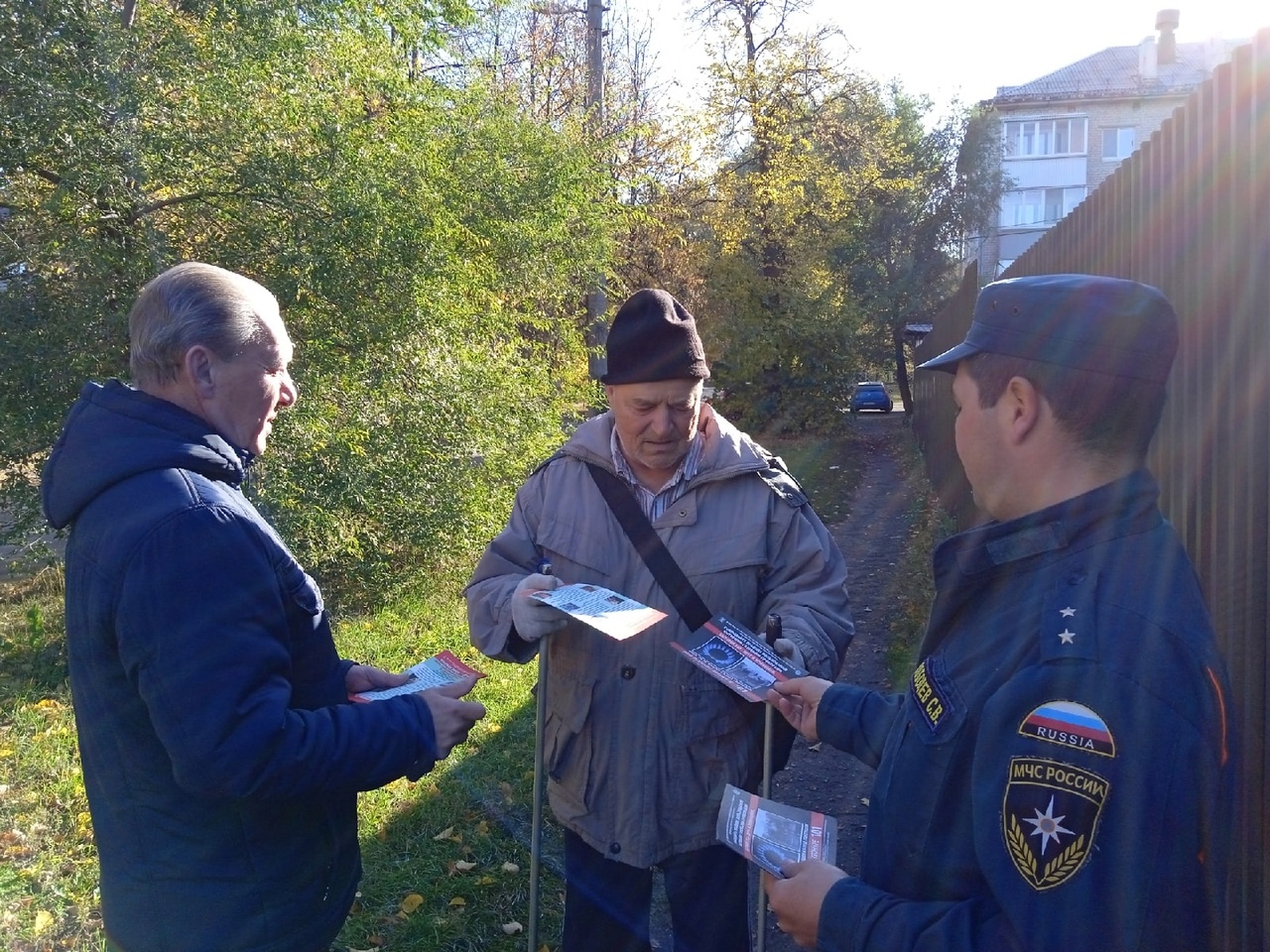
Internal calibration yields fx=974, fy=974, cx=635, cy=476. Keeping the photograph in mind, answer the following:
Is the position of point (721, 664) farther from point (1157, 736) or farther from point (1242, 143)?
point (1242, 143)

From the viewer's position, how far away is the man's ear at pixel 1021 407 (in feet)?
5.39

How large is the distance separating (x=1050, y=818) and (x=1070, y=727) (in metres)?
0.13

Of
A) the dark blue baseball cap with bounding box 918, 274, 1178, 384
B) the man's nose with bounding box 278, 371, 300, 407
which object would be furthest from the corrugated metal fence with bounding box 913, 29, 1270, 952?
the man's nose with bounding box 278, 371, 300, 407

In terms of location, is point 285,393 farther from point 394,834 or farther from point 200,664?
point 394,834

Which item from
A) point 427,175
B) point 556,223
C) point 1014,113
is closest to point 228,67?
point 427,175

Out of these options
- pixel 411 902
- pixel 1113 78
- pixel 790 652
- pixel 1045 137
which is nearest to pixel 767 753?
pixel 790 652

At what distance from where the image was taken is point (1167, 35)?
4119 centimetres

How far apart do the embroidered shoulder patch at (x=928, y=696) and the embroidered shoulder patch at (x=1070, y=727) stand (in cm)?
22

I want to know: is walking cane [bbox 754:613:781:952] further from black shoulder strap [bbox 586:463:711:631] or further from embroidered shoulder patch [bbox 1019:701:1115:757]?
embroidered shoulder patch [bbox 1019:701:1115:757]

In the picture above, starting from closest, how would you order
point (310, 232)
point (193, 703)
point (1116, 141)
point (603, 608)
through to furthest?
point (193, 703) → point (603, 608) → point (310, 232) → point (1116, 141)

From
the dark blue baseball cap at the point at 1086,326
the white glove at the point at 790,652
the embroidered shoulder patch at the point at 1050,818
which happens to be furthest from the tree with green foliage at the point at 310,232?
the embroidered shoulder patch at the point at 1050,818

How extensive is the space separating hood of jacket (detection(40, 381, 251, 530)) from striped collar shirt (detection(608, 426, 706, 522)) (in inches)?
47.5

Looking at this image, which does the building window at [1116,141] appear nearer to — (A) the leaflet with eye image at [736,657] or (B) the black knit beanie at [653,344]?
(B) the black knit beanie at [653,344]

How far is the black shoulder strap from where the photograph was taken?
9.05 feet
